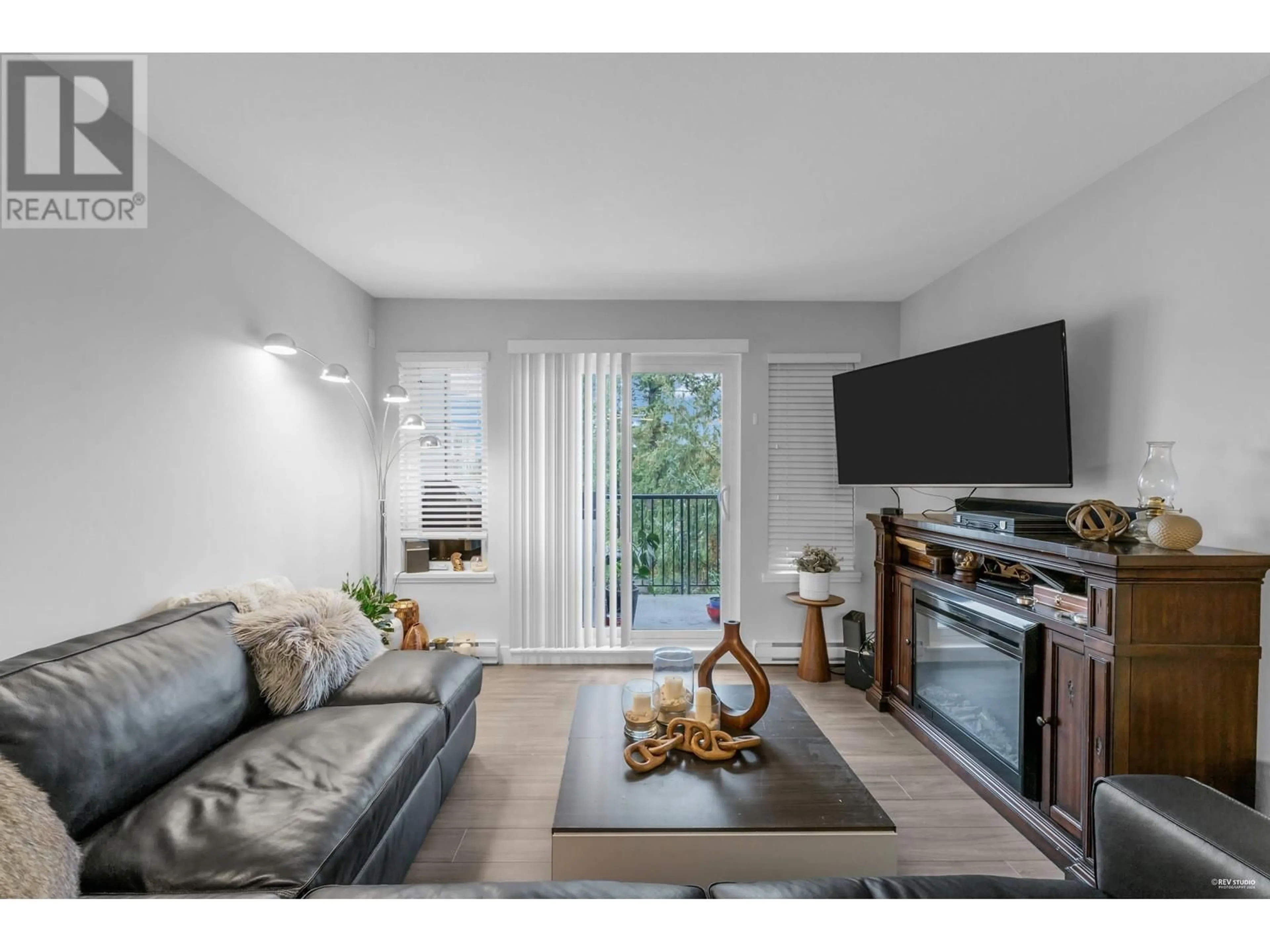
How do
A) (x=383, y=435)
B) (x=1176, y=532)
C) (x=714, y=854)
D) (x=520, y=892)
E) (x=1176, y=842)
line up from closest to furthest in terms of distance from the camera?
(x=520, y=892) < (x=1176, y=842) < (x=714, y=854) < (x=1176, y=532) < (x=383, y=435)

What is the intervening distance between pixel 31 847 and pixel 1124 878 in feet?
7.15

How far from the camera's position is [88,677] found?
5.06 feet

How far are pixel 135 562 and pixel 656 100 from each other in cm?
235

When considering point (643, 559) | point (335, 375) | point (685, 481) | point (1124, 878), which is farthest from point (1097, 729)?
point (335, 375)

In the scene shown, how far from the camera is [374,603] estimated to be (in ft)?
10.9

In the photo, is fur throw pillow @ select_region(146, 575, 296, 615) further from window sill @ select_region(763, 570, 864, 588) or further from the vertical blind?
window sill @ select_region(763, 570, 864, 588)

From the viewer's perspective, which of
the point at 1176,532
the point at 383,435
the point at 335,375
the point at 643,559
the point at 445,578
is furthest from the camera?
the point at 643,559

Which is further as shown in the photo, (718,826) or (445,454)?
(445,454)

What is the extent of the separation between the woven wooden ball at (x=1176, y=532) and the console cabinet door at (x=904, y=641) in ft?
4.48

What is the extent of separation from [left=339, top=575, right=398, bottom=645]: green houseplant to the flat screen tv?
111 inches

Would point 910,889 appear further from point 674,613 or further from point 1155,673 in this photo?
point 674,613

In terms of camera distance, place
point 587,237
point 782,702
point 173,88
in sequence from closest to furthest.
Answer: point 173,88
point 782,702
point 587,237
